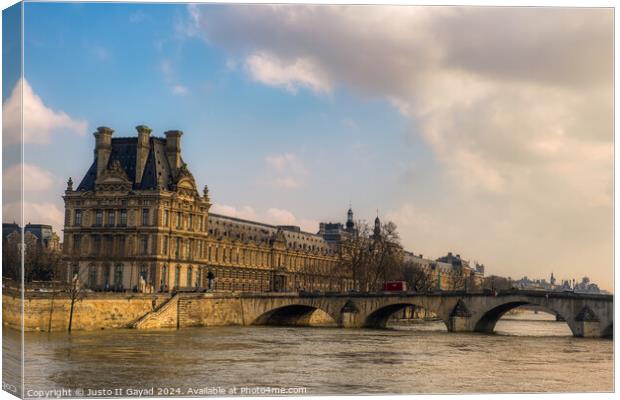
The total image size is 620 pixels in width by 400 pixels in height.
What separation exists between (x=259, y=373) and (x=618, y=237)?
44.2 feet

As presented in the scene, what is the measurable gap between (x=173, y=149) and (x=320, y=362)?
44.1 metres

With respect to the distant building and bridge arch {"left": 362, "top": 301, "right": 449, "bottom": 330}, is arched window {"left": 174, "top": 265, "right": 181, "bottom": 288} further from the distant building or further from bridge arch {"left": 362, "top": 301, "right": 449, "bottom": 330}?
the distant building

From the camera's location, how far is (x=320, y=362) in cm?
3762

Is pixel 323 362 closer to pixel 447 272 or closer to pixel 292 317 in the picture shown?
pixel 292 317

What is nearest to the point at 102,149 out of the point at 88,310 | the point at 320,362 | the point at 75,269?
the point at 75,269

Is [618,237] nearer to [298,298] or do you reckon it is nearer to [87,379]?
[87,379]

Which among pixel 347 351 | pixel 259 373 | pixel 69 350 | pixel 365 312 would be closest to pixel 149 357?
pixel 69 350

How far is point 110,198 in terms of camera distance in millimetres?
75812

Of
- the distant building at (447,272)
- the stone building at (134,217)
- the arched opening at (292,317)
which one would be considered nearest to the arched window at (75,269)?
the stone building at (134,217)

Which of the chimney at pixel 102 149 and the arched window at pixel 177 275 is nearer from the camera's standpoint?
the chimney at pixel 102 149

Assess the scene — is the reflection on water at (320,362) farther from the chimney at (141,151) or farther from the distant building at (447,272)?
the distant building at (447,272)

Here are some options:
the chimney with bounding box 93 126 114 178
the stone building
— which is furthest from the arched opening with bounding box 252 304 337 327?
the chimney with bounding box 93 126 114 178

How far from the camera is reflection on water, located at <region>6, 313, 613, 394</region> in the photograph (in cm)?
2917

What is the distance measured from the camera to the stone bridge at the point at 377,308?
56.2m
